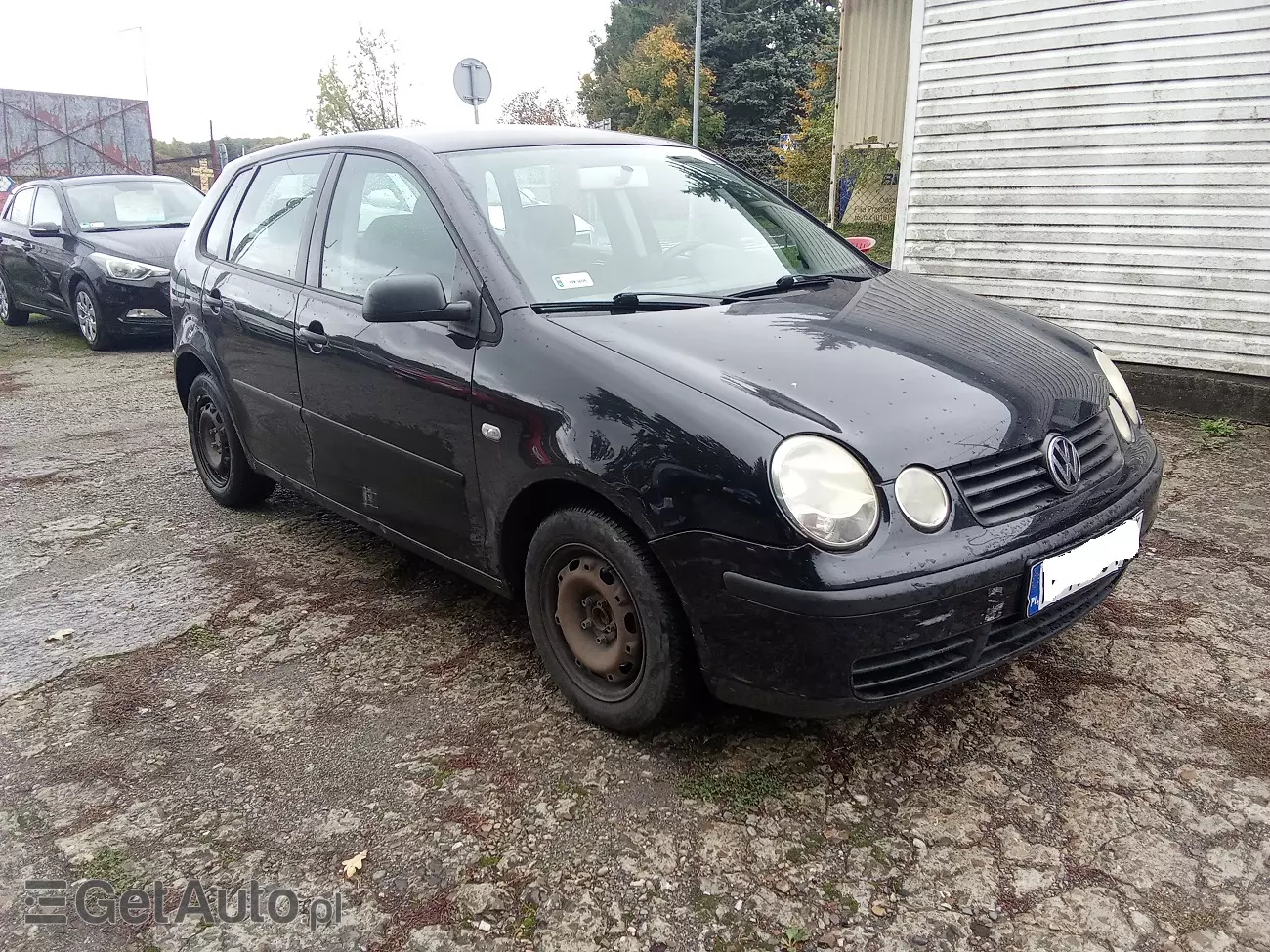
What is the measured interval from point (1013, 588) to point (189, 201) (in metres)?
10.2

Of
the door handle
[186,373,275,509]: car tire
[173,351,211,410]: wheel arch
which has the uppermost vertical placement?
the door handle

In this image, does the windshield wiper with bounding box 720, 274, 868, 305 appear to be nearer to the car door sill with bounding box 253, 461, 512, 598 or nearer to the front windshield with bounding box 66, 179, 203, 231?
the car door sill with bounding box 253, 461, 512, 598

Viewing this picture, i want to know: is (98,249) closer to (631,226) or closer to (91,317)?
(91,317)

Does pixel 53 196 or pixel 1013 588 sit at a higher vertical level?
pixel 53 196

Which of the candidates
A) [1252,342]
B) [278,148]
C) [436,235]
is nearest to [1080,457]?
[436,235]

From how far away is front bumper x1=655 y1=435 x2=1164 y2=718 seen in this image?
→ 2121 mm

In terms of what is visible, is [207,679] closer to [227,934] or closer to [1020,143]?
[227,934]

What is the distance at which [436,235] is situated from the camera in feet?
9.89

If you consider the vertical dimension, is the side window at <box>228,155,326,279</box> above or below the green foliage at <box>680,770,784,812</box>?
above

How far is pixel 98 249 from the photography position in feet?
29.6

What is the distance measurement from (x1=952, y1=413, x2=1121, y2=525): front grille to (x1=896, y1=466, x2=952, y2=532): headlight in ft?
0.21

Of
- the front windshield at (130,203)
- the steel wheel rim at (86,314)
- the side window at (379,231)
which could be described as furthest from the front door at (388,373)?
the front windshield at (130,203)

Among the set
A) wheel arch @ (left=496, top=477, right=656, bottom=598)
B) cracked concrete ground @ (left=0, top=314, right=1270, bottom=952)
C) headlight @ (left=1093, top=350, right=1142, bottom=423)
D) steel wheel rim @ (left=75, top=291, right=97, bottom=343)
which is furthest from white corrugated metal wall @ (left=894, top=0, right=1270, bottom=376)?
steel wheel rim @ (left=75, top=291, right=97, bottom=343)

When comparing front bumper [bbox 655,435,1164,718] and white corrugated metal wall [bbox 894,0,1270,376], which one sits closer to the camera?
front bumper [bbox 655,435,1164,718]
